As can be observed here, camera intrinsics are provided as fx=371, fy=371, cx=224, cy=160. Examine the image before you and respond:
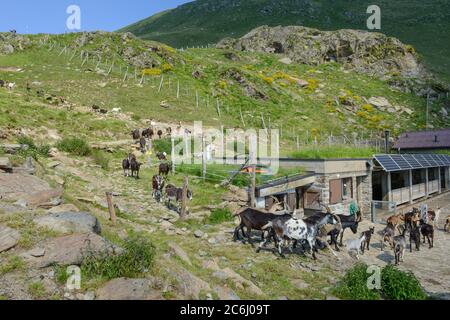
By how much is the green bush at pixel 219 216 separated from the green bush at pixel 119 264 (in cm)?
899

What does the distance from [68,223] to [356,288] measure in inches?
326

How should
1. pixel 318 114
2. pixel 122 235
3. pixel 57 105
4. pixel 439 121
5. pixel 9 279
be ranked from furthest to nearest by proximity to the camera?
pixel 439 121 → pixel 318 114 → pixel 57 105 → pixel 122 235 → pixel 9 279

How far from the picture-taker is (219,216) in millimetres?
18016

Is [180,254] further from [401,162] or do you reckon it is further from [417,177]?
[417,177]

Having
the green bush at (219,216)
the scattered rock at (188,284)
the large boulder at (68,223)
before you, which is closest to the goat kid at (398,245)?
the green bush at (219,216)

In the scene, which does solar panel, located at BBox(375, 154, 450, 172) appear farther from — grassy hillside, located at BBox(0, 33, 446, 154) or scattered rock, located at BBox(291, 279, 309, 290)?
scattered rock, located at BBox(291, 279, 309, 290)

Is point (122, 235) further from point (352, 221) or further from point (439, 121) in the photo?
point (439, 121)

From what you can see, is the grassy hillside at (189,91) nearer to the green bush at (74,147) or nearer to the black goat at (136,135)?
the black goat at (136,135)

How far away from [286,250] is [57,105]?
33.1 meters

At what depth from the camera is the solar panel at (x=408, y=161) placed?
28625 mm

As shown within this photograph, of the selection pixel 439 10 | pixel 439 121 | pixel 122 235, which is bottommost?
pixel 122 235
